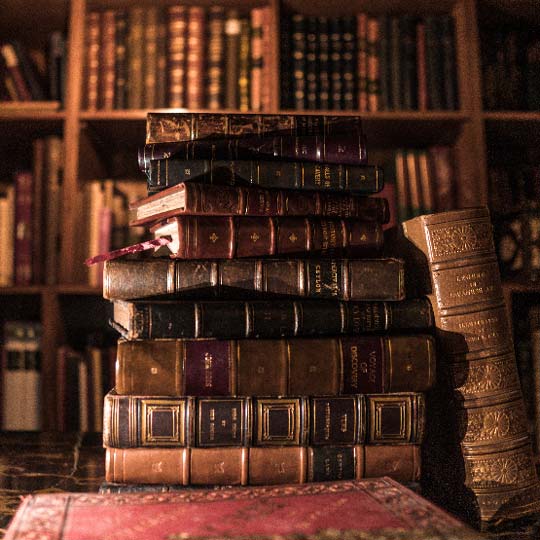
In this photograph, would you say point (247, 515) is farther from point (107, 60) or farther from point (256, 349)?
point (107, 60)

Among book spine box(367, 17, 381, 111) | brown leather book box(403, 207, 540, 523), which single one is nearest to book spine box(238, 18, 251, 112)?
book spine box(367, 17, 381, 111)

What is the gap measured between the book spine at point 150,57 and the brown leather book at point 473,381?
98 centimetres

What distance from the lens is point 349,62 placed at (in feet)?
4.90

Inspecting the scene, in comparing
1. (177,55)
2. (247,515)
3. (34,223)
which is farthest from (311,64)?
(247,515)

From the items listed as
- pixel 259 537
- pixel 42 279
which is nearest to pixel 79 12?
pixel 42 279

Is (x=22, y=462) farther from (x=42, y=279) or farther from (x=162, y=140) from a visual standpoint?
(x=42, y=279)

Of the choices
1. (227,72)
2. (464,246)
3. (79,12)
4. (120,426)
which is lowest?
(120,426)

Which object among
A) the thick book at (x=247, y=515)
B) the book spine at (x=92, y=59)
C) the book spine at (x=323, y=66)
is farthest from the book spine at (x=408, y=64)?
the thick book at (x=247, y=515)

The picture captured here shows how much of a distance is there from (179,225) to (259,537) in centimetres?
39

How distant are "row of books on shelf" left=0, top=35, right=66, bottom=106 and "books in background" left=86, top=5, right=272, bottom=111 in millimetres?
100

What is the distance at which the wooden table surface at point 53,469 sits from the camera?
65cm

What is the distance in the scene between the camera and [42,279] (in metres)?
1.48

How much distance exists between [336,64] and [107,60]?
63 centimetres

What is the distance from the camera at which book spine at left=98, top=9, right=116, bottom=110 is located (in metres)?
1.48
